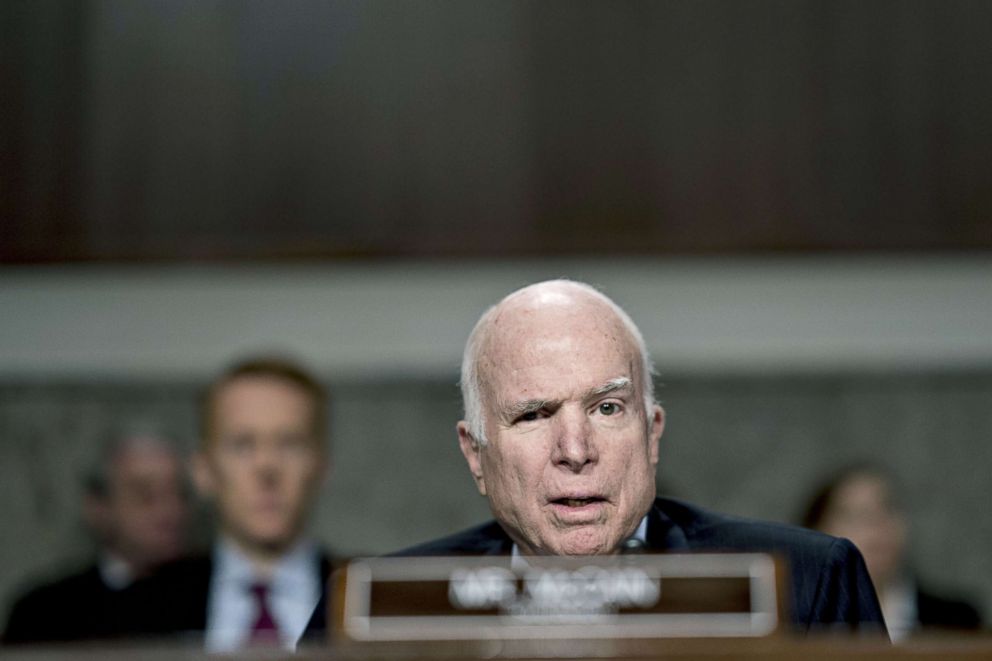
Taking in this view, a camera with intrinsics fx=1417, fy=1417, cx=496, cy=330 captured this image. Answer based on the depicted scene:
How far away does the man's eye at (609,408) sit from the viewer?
2057 millimetres

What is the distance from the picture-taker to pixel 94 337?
4750 mm

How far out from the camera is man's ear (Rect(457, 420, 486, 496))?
2.22 m

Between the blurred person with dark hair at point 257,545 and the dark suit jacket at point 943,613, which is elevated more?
the blurred person with dark hair at point 257,545

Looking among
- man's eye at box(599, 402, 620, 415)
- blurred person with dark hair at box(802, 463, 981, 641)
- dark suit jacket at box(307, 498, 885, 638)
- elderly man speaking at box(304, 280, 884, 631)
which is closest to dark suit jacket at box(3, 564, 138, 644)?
dark suit jacket at box(307, 498, 885, 638)

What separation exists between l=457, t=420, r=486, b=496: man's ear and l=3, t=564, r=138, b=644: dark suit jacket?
1.21m

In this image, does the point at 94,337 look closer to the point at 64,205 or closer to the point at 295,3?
the point at 64,205

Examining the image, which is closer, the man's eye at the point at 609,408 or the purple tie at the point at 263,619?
the man's eye at the point at 609,408

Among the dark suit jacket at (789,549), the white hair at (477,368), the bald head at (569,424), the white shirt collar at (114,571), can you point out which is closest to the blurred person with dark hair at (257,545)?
the white shirt collar at (114,571)

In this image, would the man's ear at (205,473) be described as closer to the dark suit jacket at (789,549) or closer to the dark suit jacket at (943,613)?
the dark suit jacket at (789,549)

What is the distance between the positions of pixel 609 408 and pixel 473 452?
286 millimetres

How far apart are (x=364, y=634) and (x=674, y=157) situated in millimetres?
3576

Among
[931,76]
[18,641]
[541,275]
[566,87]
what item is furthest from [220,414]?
[931,76]

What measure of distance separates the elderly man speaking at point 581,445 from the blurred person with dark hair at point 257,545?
1.04 m

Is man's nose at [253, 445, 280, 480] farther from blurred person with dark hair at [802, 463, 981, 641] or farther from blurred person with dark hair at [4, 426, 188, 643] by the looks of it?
blurred person with dark hair at [802, 463, 981, 641]
